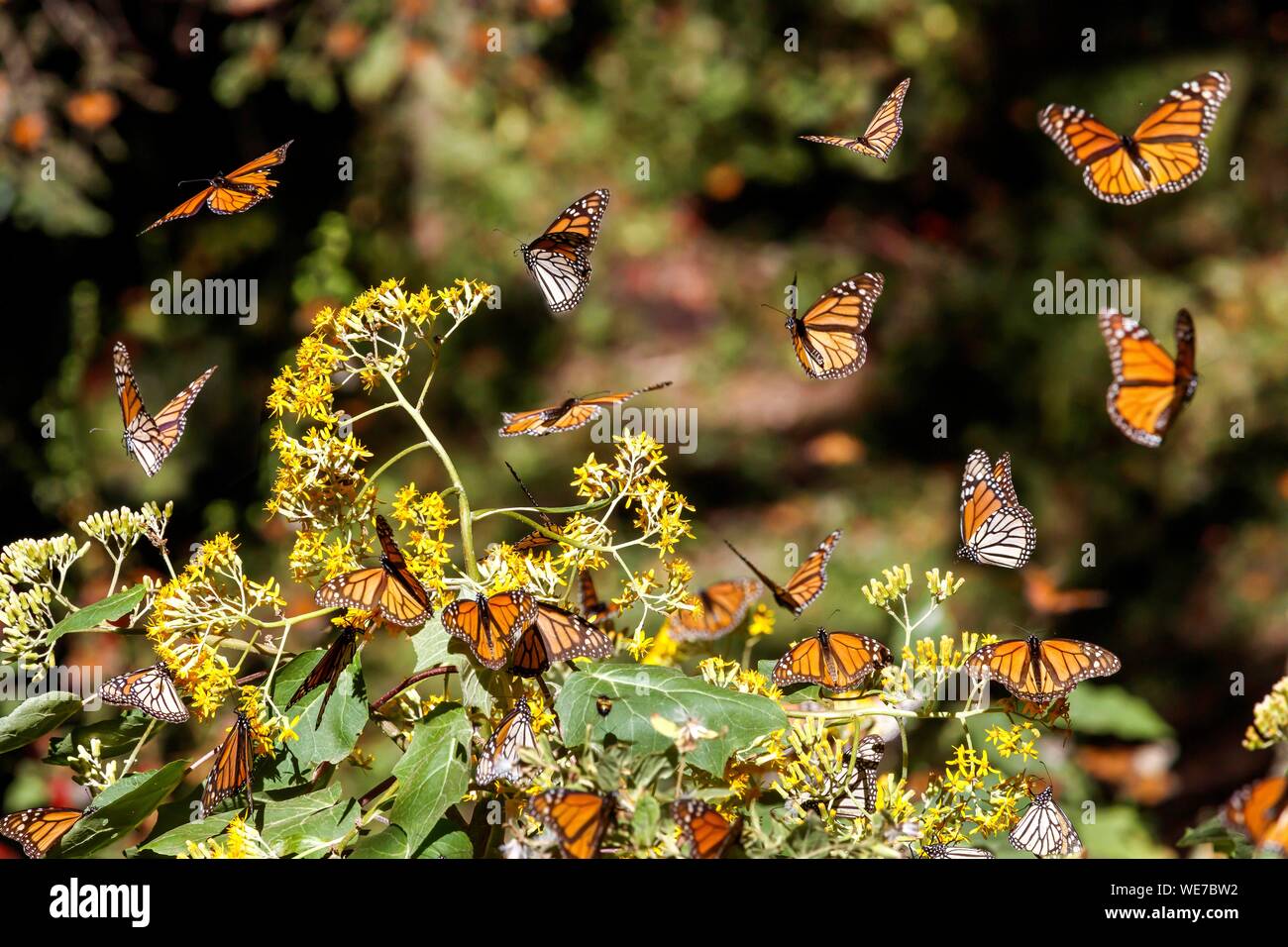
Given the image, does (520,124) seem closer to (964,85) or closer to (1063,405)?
(964,85)

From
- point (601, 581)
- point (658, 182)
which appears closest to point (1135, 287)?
point (658, 182)

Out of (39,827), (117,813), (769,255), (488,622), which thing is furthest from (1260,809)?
(769,255)

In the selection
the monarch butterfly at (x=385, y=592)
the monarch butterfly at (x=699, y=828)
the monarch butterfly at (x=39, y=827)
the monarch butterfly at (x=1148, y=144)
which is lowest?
the monarch butterfly at (x=39, y=827)

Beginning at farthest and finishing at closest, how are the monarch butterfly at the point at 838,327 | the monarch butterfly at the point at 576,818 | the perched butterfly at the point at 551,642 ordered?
the monarch butterfly at the point at 838,327, the perched butterfly at the point at 551,642, the monarch butterfly at the point at 576,818

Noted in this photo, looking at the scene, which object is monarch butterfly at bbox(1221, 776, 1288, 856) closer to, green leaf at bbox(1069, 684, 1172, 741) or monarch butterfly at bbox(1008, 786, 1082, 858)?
monarch butterfly at bbox(1008, 786, 1082, 858)

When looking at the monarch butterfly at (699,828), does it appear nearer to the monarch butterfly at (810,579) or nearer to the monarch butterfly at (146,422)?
the monarch butterfly at (810,579)

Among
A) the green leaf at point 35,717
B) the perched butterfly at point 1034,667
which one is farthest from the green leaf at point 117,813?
the perched butterfly at point 1034,667
